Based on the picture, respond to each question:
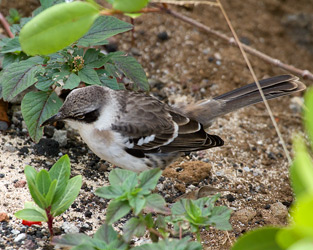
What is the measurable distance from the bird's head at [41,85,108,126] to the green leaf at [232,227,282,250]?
7.06 ft

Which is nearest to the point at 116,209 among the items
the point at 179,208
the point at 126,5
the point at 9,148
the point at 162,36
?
the point at 179,208

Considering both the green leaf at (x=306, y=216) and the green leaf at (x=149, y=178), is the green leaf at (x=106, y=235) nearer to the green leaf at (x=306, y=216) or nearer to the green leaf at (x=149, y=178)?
the green leaf at (x=149, y=178)

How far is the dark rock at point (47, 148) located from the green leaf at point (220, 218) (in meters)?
2.04

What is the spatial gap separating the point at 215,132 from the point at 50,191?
104 inches

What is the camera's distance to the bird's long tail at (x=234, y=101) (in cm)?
490

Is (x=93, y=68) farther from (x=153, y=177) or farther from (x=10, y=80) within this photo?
(x=153, y=177)

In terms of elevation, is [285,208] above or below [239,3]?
below

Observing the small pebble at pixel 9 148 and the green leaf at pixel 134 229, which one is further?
the small pebble at pixel 9 148

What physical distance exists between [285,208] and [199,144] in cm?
96

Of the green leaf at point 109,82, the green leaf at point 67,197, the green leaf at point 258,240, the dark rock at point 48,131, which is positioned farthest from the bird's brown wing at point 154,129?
the green leaf at point 258,240

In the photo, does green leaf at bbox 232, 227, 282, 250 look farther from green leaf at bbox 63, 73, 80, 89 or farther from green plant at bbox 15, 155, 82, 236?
green leaf at bbox 63, 73, 80, 89

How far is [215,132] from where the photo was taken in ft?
18.2

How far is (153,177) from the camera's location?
303cm

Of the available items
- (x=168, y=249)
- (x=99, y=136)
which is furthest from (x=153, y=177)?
(x=99, y=136)
